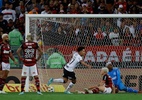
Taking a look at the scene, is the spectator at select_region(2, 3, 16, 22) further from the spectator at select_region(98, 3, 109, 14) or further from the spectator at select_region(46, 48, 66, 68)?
the spectator at select_region(46, 48, 66, 68)

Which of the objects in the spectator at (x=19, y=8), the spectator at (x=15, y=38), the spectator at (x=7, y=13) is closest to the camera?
the spectator at (x=15, y=38)

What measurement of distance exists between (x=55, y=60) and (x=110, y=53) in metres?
1.99

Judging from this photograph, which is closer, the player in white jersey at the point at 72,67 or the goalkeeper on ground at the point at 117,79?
the player in white jersey at the point at 72,67

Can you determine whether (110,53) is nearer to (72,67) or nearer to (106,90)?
(106,90)

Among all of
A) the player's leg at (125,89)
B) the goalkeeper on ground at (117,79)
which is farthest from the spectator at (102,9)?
the player's leg at (125,89)

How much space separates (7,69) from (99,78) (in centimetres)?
407

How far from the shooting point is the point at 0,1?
28.1m

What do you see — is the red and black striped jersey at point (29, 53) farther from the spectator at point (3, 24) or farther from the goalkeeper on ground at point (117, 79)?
the spectator at point (3, 24)

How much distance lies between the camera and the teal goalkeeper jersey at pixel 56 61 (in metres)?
22.7

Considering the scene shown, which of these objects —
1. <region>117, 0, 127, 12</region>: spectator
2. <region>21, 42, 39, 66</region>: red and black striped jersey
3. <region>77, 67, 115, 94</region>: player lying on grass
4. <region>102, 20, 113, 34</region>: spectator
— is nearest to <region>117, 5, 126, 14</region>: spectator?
<region>117, 0, 127, 12</region>: spectator

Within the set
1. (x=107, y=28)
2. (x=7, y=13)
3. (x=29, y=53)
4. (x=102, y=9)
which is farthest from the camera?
(x=7, y=13)

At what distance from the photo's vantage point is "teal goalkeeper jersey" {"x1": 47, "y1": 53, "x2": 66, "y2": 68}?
22.7 meters

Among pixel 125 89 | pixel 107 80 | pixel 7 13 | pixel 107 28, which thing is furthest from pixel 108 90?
pixel 7 13

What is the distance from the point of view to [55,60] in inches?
893
